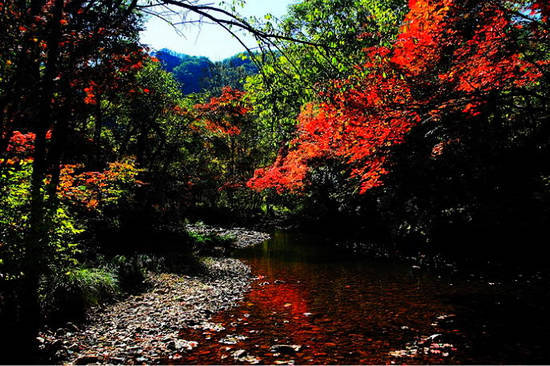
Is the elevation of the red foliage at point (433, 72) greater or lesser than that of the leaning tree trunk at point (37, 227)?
greater

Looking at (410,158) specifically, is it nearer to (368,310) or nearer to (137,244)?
(368,310)

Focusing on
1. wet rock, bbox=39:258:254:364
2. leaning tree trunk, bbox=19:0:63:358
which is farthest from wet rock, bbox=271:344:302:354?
leaning tree trunk, bbox=19:0:63:358

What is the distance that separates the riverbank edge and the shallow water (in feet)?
1.19

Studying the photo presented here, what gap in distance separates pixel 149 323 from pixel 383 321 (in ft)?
15.0

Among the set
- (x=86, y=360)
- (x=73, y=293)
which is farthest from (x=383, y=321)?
(x=73, y=293)

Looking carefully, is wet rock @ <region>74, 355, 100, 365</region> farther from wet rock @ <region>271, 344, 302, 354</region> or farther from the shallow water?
wet rock @ <region>271, 344, 302, 354</region>

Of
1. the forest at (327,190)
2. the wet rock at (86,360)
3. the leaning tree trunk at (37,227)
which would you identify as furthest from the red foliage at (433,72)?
the wet rock at (86,360)

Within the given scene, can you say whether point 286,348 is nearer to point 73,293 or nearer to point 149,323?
point 149,323

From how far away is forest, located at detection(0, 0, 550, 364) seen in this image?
15.0ft

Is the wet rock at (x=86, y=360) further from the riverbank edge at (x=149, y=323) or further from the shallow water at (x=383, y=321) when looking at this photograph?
the shallow water at (x=383, y=321)

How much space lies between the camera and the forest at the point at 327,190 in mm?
4559

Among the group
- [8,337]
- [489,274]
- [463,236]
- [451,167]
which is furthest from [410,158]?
[8,337]

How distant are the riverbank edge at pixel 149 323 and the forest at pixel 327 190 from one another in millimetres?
46

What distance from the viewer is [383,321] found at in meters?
6.18
